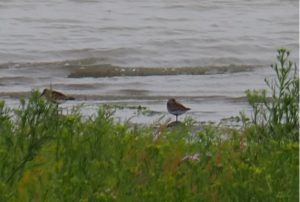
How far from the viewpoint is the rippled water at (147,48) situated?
13.0 m

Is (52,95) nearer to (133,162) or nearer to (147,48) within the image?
(133,162)

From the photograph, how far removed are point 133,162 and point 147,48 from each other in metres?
10.0

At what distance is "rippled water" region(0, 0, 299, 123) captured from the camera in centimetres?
1301

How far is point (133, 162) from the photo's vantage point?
19.4 ft

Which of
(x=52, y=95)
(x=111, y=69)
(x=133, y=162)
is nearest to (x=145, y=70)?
(x=111, y=69)

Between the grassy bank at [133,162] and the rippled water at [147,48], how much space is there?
415cm

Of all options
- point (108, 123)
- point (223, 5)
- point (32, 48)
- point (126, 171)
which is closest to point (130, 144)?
point (108, 123)

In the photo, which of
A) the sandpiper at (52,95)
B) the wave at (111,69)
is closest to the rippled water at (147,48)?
the wave at (111,69)

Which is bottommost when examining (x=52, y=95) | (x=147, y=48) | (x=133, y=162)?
(x=133, y=162)

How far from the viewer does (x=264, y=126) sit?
673 centimetres

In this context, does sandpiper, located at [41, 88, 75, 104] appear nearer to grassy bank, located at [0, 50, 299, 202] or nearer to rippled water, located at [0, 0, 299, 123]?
grassy bank, located at [0, 50, 299, 202]

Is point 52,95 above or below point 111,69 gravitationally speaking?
below

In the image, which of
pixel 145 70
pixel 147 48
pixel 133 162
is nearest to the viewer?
pixel 133 162

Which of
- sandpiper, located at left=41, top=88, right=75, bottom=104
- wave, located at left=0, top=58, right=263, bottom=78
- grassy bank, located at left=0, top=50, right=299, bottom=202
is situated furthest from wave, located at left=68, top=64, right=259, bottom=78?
grassy bank, located at left=0, top=50, right=299, bottom=202
